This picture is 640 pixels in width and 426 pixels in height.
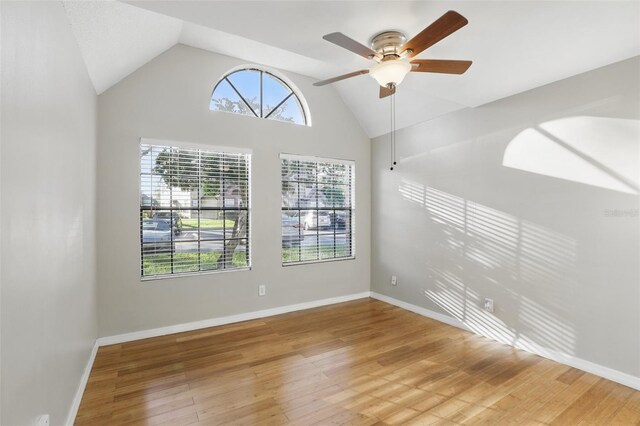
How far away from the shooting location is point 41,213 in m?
1.53

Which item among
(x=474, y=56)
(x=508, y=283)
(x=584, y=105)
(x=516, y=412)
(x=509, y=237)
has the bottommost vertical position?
(x=516, y=412)

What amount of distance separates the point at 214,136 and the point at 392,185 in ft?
8.38

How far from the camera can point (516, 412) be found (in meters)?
2.21

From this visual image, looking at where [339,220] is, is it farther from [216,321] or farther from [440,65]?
[440,65]

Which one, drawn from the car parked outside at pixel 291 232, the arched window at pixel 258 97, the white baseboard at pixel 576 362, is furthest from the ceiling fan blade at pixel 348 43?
the white baseboard at pixel 576 362

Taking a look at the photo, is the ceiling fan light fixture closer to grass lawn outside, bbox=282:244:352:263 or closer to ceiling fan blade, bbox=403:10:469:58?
ceiling fan blade, bbox=403:10:469:58

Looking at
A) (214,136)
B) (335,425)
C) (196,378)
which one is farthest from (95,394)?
(214,136)

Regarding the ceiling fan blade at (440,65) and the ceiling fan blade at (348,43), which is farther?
the ceiling fan blade at (440,65)

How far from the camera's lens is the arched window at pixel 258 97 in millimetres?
4051

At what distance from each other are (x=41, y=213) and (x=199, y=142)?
7.68ft

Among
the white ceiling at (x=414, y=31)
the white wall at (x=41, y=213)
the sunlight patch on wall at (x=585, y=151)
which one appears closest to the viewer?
the white wall at (x=41, y=213)

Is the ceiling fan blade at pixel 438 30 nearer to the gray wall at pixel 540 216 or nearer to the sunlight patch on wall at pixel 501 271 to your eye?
the gray wall at pixel 540 216

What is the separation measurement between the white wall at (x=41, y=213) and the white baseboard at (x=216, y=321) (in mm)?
867

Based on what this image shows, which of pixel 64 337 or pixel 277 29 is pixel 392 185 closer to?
pixel 277 29
